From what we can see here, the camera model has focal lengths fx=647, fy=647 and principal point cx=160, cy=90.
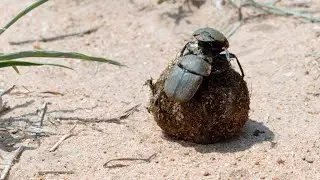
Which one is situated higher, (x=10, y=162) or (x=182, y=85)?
(x=182, y=85)

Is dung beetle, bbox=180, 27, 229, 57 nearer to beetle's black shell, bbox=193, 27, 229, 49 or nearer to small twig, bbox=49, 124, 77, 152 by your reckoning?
beetle's black shell, bbox=193, 27, 229, 49

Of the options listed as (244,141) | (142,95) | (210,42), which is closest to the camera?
(210,42)

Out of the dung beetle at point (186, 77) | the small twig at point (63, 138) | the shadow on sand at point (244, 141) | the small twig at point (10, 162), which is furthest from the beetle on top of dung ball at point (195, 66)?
the small twig at point (10, 162)

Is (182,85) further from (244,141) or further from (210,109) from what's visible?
(244,141)

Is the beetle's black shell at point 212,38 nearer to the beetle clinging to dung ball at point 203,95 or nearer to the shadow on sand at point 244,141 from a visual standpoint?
the beetle clinging to dung ball at point 203,95

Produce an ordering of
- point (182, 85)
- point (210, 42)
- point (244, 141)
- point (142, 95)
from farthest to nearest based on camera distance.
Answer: point (142, 95), point (244, 141), point (210, 42), point (182, 85)

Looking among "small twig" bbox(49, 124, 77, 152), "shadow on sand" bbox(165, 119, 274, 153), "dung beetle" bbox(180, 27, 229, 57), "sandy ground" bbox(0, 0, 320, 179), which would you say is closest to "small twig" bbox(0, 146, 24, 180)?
"sandy ground" bbox(0, 0, 320, 179)

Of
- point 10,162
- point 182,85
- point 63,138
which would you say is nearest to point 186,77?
point 182,85
